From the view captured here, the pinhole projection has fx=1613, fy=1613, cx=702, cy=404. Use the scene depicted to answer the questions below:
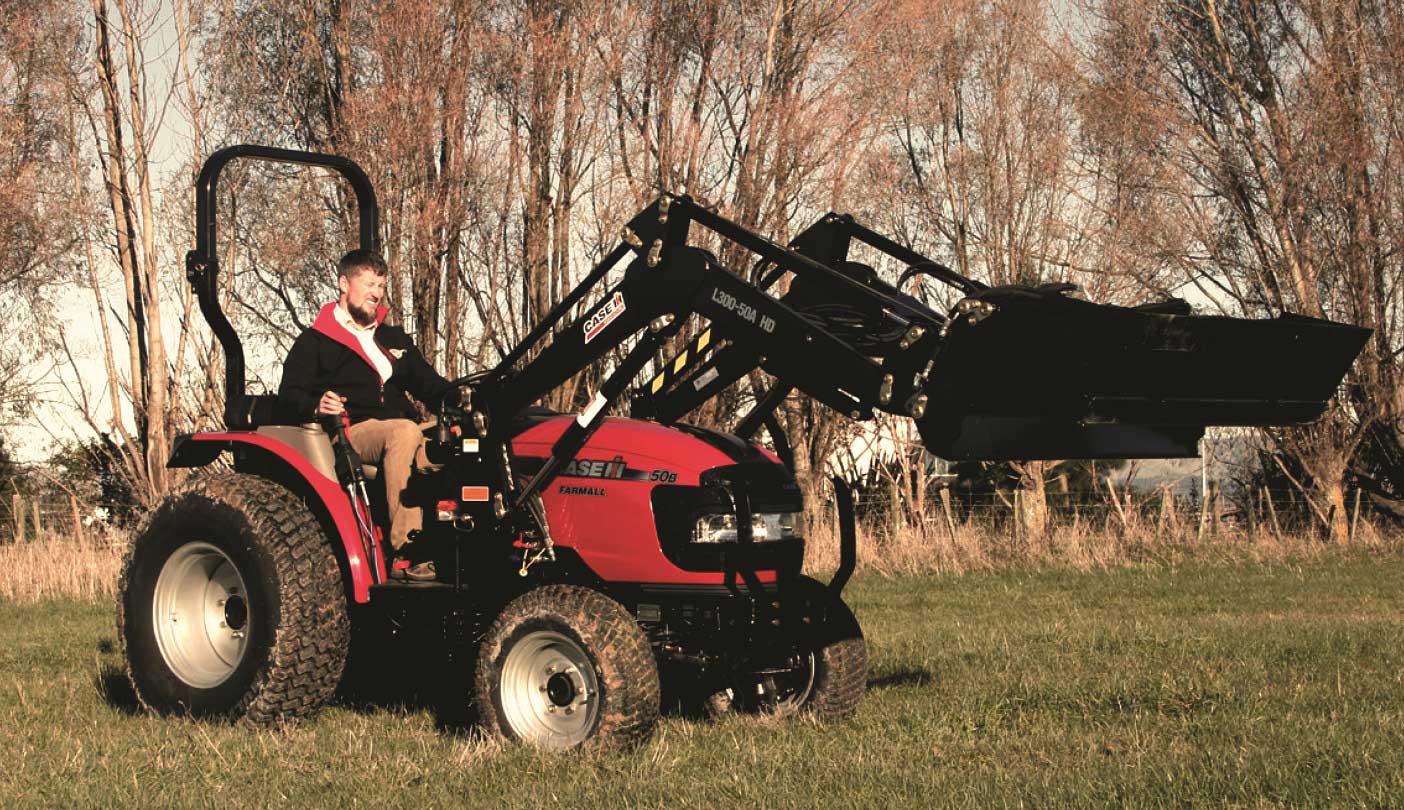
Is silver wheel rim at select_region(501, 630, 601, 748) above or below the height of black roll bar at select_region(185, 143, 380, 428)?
below

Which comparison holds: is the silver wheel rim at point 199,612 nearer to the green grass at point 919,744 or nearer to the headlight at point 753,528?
the green grass at point 919,744

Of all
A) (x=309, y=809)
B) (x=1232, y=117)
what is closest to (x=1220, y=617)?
(x=309, y=809)

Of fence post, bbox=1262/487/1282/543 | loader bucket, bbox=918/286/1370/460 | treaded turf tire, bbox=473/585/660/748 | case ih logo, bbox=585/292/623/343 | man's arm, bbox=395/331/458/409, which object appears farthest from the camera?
fence post, bbox=1262/487/1282/543

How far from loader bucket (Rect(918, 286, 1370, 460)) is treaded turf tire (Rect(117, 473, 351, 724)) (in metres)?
2.68

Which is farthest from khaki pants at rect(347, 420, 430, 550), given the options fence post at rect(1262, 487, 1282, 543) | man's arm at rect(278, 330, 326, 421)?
fence post at rect(1262, 487, 1282, 543)

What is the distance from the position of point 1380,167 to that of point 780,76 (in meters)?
6.87

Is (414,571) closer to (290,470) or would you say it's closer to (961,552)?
(290,470)

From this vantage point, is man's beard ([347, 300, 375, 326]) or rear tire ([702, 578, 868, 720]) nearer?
rear tire ([702, 578, 868, 720])

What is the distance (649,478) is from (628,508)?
→ 140mm

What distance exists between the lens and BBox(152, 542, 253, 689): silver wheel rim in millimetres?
7039

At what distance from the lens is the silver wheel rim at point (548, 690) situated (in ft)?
19.4

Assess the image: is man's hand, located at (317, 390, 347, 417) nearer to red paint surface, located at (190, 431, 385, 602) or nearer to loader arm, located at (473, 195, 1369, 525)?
red paint surface, located at (190, 431, 385, 602)

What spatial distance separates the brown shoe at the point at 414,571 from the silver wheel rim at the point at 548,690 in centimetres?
70

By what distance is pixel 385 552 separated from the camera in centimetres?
673
